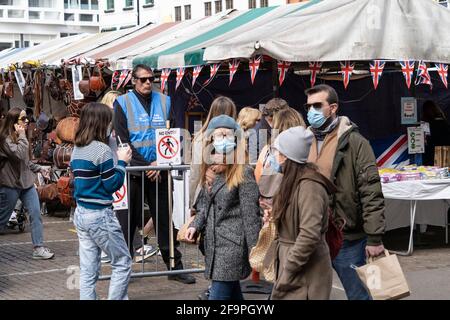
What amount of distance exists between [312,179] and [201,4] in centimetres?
6749

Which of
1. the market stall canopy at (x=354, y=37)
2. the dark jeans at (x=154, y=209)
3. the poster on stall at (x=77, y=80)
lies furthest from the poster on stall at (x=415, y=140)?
the poster on stall at (x=77, y=80)

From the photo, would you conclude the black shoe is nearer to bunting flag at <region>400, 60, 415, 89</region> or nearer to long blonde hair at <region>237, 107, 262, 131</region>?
long blonde hair at <region>237, 107, 262, 131</region>

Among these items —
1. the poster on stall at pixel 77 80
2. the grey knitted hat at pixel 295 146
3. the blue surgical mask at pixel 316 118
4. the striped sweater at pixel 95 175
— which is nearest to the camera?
the grey knitted hat at pixel 295 146

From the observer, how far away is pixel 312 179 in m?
5.28

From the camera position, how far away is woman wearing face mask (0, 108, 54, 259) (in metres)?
10.5

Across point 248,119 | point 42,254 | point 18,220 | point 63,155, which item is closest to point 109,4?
point 63,155

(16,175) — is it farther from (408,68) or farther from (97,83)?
(408,68)

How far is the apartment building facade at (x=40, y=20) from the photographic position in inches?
2926

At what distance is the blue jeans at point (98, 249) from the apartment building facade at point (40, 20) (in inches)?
2707

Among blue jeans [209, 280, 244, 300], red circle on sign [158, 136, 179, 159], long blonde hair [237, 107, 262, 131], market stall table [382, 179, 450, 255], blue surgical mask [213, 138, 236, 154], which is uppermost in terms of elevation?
long blonde hair [237, 107, 262, 131]

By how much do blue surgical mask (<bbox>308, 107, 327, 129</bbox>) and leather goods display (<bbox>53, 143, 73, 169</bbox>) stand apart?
309 inches

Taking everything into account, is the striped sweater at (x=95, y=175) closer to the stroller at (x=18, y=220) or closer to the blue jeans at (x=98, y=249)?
the blue jeans at (x=98, y=249)

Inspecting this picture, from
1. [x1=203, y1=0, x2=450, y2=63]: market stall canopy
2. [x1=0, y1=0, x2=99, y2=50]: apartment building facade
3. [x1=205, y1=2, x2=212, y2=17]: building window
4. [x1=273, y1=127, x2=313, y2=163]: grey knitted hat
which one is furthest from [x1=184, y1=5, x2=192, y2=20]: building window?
[x1=273, y1=127, x2=313, y2=163]: grey knitted hat
